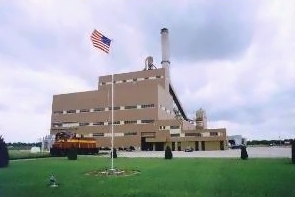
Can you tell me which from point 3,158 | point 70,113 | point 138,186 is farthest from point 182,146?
point 138,186

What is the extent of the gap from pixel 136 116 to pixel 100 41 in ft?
215

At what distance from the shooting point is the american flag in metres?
20.2

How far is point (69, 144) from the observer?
159 ft

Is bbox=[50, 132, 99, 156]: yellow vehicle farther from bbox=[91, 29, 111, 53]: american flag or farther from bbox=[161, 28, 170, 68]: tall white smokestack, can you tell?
bbox=[161, 28, 170, 68]: tall white smokestack

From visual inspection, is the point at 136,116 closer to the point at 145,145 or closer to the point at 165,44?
the point at 145,145

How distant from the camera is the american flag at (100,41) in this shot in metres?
20.2

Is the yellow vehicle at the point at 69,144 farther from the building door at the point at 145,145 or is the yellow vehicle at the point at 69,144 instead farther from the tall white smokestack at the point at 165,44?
the tall white smokestack at the point at 165,44

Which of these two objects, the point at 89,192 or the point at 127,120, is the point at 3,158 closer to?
the point at 89,192

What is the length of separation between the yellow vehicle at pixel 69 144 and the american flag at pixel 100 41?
2828 centimetres

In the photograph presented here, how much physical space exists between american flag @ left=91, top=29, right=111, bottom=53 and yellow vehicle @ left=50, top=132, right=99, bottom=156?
2828 cm

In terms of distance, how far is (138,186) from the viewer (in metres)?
14.2

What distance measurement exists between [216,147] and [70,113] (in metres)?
41.2

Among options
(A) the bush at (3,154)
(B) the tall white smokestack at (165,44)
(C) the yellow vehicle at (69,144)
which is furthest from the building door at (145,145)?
(A) the bush at (3,154)

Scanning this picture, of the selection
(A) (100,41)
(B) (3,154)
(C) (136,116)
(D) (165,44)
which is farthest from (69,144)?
(D) (165,44)
